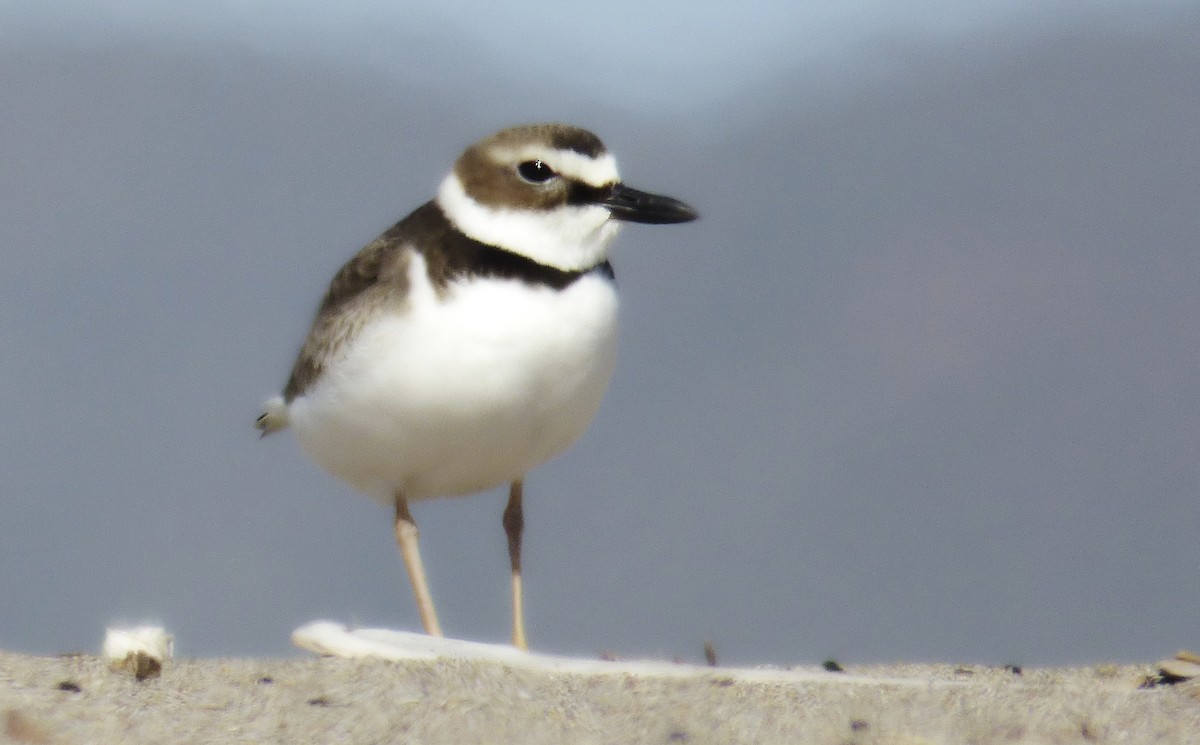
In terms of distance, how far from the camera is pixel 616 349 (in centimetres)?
620

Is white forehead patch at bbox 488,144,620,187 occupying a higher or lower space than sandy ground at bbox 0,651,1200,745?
higher

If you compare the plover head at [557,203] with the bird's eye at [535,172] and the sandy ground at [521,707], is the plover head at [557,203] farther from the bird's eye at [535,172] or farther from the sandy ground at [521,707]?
the sandy ground at [521,707]

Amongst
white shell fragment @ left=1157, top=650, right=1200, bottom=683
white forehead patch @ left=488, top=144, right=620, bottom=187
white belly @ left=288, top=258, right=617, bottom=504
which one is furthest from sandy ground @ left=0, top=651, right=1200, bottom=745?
white forehead patch @ left=488, top=144, right=620, bottom=187

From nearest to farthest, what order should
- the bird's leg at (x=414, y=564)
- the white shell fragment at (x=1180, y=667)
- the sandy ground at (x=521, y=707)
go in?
1. the sandy ground at (x=521, y=707)
2. the white shell fragment at (x=1180, y=667)
3. the bird's leg at (x=414, y=564)

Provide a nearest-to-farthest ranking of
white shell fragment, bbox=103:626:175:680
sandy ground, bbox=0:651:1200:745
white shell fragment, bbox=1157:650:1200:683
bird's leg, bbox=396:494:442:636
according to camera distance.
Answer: sandy ground, bbox=0:651:1200:745 < white shell fragment, bbox=103:626:175:680 < white shell fragment, bbox=1157:650:1200:683 < bird's leg, bbox=396:494:442:636

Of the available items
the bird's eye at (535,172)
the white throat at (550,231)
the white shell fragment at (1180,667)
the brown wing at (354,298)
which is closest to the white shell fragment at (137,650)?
the brown wing at (354,298)

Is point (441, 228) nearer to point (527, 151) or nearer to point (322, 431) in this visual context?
point (527, 151)

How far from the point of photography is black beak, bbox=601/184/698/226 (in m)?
6.08

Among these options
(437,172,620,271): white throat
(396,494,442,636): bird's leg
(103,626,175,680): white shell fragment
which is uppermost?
(437,172,620,271): white throat

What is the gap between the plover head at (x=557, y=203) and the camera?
19.8ft

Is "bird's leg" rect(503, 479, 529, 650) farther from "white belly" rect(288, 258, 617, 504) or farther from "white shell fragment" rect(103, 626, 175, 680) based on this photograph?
"white shell fragment" rect(103, 626, 175, 680)

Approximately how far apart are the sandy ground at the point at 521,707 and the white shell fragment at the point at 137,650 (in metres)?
0.04

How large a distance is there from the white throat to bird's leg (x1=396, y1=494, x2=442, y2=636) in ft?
4.01

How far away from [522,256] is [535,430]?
63cm
